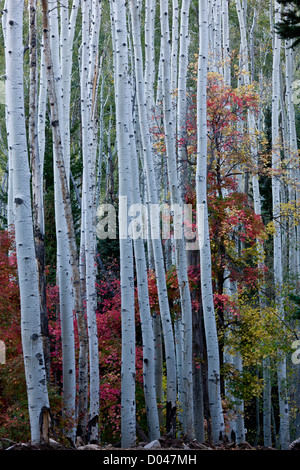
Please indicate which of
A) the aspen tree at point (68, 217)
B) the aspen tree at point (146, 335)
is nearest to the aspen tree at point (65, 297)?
the aspen tree at point (68, 217)

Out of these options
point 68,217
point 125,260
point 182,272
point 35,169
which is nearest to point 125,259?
point 125,260

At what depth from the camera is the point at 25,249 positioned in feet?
16.2

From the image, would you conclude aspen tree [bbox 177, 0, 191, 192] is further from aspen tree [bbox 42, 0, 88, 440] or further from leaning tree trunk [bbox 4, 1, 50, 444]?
leaning tree trunk [bbox 4, 1, 50, 444]

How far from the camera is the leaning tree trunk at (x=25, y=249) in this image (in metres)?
4.87

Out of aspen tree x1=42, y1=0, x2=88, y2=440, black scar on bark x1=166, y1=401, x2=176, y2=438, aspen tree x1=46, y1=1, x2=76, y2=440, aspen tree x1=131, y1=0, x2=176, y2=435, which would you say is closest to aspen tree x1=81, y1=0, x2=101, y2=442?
aspen tree x1=42, y1=0, x2=88, y2=440

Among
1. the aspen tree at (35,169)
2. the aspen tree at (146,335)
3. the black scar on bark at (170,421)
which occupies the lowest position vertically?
the black scar on bark at (170,421)

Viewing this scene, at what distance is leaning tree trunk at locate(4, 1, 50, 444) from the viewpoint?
487 centimetres

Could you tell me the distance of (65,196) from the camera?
7.75 m

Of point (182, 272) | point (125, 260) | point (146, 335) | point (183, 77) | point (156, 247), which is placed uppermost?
point (183, 77)

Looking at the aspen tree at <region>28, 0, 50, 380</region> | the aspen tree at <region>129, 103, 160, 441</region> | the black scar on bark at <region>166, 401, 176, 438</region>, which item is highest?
the aspen tree at <region>28, 0, 50, 380</region>

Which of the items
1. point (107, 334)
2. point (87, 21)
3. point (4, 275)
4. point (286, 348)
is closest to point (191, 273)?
point (107, 334)

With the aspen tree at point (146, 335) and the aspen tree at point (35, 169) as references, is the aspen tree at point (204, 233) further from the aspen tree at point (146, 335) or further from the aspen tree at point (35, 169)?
the aspen tree at point (35, 169)

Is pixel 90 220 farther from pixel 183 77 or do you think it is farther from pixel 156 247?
pixel 183 77
